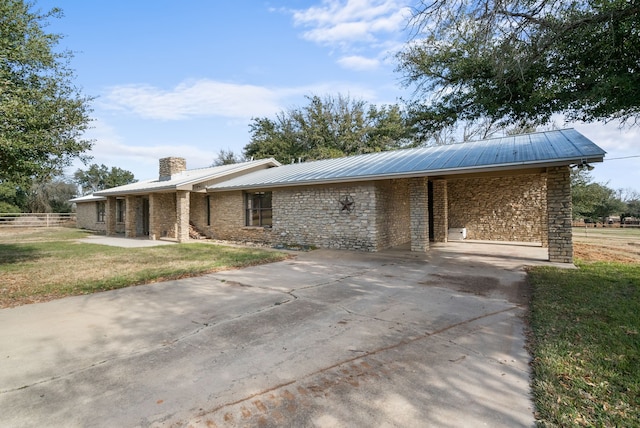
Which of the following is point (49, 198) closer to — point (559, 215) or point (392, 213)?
point (392, 213)

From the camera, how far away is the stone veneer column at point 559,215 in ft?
28.9

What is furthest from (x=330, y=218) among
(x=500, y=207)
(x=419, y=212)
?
(x=500, y=207)

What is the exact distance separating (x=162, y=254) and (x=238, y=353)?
9218 millimetres

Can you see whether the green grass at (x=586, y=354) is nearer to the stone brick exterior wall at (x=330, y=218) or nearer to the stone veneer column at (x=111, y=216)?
the stone brick exterior wall at (x=330, y=218)

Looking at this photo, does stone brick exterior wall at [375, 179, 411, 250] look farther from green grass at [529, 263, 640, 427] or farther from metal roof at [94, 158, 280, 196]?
metal roof at [94, 158, 280, 196]

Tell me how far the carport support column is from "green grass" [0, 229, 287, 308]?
4590 millimetres

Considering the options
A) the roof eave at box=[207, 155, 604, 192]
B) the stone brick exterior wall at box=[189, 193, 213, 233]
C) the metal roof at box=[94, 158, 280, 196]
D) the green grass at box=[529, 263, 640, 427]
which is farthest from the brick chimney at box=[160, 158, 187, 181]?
the green grass at box=[529, 263, 640, 427]

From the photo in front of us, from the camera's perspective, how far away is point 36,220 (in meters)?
29.6

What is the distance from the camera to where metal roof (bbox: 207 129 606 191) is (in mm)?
8523

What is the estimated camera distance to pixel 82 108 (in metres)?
9.12

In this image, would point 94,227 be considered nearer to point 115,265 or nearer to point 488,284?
point 115,265

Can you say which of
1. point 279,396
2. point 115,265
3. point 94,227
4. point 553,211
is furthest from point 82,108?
point 94,227

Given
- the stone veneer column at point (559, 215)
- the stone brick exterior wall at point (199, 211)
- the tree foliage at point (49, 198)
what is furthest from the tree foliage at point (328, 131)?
the tree foliage at point (49, 198)

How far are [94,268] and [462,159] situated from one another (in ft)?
36.2
